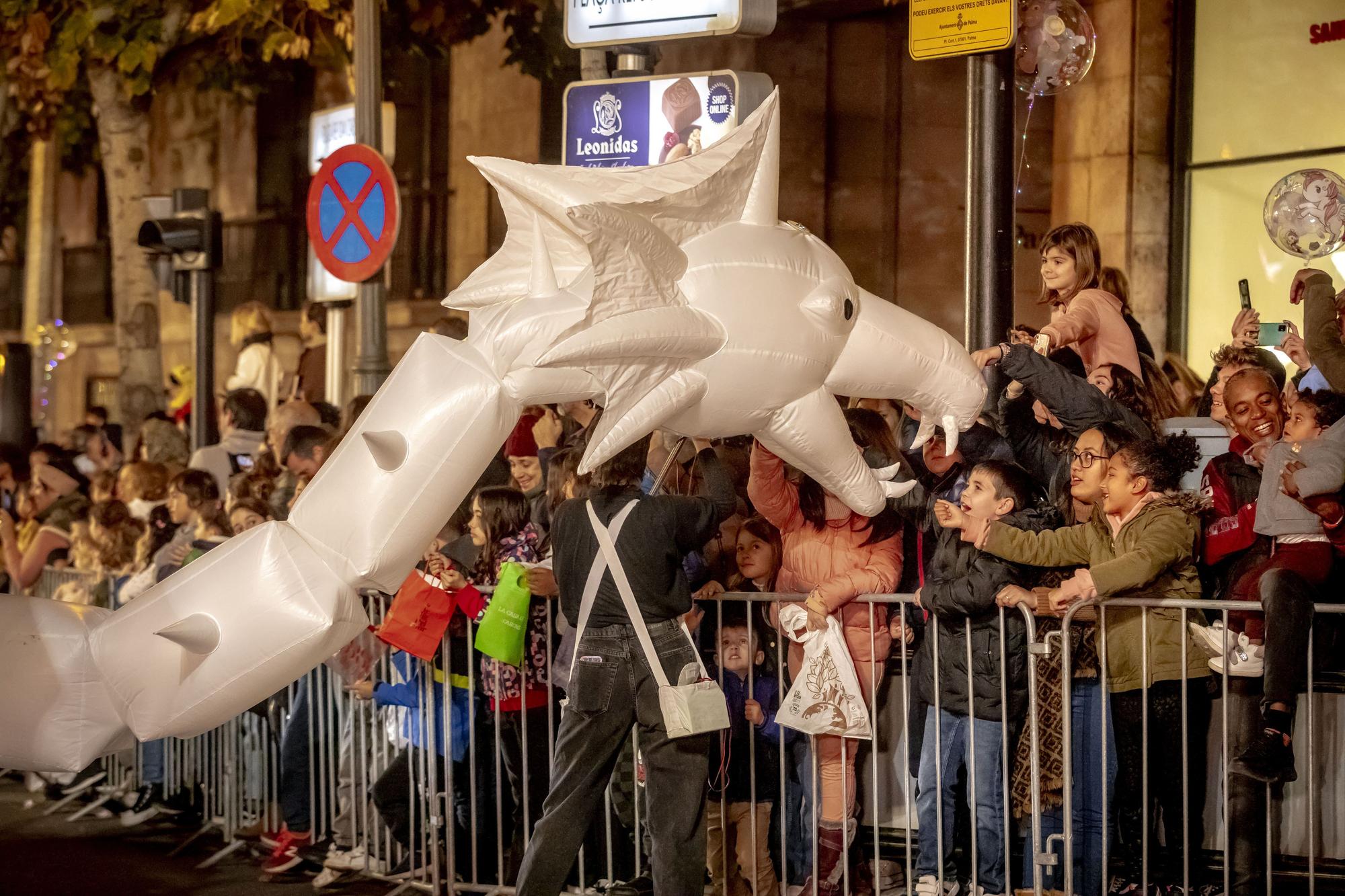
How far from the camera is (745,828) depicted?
7023 millimetres

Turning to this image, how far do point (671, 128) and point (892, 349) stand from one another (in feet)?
12.0

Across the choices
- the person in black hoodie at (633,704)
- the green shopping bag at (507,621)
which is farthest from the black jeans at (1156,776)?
the green shopping bag at (507,621)

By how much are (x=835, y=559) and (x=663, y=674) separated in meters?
0.94

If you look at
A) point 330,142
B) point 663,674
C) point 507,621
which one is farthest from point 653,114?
point 330,142

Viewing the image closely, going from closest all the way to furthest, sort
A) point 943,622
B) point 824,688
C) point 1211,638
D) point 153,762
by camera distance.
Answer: point 1211,638
point 943,622
point 824,688
point 153,762

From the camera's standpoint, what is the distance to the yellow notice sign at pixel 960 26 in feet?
23.4

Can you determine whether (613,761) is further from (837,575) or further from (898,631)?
(898,631)

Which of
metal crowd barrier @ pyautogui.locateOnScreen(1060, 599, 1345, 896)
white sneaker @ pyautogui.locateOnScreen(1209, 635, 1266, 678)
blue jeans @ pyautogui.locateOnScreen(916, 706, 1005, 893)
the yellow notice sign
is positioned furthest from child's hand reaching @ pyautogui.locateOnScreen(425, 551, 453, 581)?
white sneaker @ pyautogui.locateOnScreen(1209, 635, 1266, 678)

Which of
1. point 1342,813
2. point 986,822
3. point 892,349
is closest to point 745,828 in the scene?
point 986,822

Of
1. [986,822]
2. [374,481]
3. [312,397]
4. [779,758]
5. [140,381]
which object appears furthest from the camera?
[140,381]

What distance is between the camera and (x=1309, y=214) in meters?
8.34

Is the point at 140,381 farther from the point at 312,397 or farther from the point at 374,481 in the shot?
the point at 374,481

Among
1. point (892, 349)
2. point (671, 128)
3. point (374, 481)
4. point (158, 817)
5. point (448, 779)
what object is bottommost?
point (158, 817)

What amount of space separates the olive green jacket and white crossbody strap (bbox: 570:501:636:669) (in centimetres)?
129
